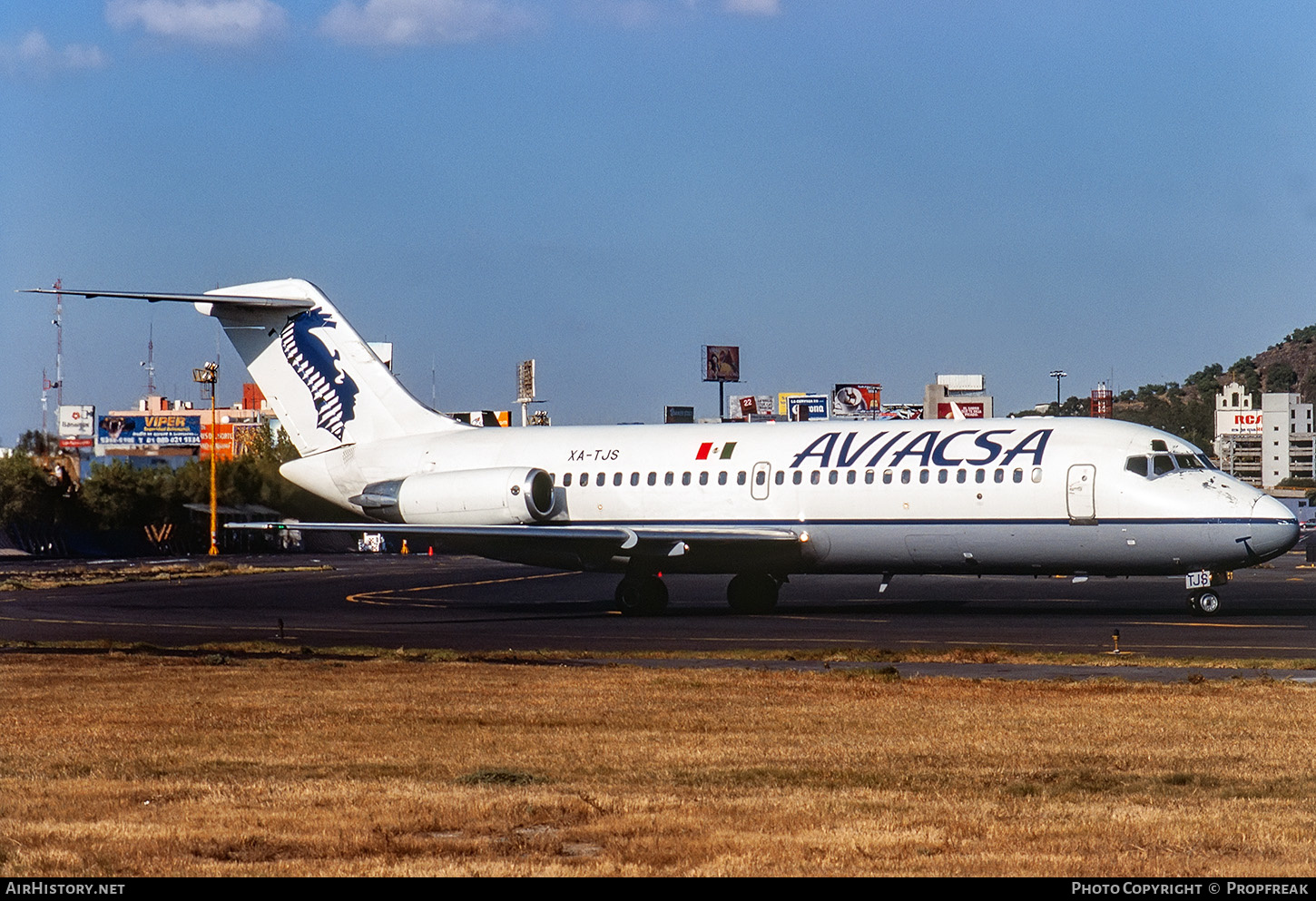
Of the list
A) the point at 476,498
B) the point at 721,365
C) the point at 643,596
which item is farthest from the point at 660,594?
the point at 721,365

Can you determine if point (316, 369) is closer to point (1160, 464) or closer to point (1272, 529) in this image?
point (1160, 464)

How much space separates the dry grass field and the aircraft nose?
11.2 metres

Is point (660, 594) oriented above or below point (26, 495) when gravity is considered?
below

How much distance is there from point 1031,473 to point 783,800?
68.5 ft

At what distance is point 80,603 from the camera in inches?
1522

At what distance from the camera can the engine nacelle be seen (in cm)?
3553

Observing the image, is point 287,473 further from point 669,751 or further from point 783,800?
point 783,800

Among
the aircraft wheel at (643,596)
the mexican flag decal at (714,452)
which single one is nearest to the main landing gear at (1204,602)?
the mexican flag decal at (714,452)

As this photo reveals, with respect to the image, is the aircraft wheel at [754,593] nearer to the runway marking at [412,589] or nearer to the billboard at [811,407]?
the runway marking at [412,589]

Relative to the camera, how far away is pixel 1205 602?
30438mm

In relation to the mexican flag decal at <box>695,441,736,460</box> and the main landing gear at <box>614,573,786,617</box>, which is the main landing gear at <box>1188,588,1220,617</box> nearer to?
the main landing gear at <box>614,573,786,617</box>

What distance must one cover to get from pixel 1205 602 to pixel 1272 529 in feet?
6.69
